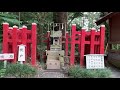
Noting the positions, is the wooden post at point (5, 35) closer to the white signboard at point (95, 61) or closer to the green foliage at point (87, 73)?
the green foliage at point (87, 73)

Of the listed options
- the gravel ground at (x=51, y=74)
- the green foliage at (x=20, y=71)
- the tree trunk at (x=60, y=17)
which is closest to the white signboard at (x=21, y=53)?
the green foliage at (x=20, y=71)

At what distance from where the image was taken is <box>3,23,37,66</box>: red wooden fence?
369 centimetres

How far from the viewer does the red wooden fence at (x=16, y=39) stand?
3.69 meters

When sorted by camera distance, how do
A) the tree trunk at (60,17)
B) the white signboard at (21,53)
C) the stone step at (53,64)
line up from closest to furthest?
the white signboard at (21,53)
the stone step at (53,64)
the tree trunk at (60,17)

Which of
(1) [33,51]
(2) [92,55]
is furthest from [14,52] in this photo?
(2) [92,55]

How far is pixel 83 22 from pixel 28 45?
1.25 metres

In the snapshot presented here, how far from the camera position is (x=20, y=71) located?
3422 mm

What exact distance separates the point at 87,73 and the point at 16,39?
1.20 m

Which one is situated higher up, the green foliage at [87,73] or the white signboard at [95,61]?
the white signboard at [95,61]

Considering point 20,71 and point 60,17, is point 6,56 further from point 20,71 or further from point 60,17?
point 60,17

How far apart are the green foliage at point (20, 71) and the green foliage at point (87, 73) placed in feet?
1.83

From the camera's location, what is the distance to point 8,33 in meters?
3.77
